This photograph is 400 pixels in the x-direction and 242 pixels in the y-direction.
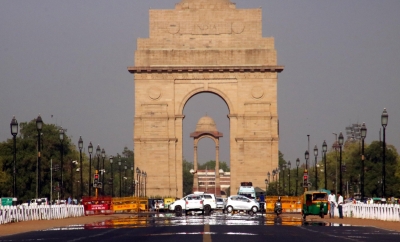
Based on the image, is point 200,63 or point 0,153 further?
point 0,153

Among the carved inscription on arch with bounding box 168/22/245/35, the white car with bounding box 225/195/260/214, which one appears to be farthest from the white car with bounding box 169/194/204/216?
the carved inscription on arch with bounding box 168/22/245/35

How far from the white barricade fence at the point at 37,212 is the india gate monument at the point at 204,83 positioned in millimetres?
38678

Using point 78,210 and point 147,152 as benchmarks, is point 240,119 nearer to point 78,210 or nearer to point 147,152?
point 147,152

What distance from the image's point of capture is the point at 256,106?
9756 centimetres

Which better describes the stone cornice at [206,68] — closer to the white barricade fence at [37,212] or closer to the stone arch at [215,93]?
the stone arch at [215,93]

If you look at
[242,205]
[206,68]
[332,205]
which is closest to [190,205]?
[242,205]

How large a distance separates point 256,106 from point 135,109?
37.5 ft

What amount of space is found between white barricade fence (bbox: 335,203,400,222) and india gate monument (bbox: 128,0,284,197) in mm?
41530

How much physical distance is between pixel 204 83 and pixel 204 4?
287 inches

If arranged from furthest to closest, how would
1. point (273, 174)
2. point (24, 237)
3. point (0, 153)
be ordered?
point (0, 153) → point (273, 174) → point (24, 237)

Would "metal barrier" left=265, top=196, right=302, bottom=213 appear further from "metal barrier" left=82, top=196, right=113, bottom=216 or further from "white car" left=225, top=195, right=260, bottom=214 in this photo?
"metal barrier" left=82, top=196, right=113, bottom=216

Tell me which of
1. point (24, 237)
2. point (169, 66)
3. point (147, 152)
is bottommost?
point (24, 237)

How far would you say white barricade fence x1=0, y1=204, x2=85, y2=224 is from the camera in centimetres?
4238

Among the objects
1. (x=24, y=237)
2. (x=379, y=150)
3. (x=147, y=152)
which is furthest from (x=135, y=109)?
(x=24, y=237)
